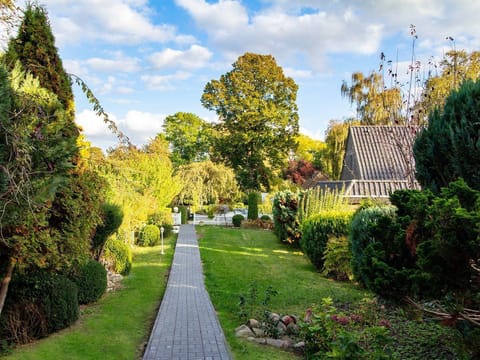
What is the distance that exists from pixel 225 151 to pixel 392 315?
32813 millimetres

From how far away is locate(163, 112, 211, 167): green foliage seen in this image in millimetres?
49562

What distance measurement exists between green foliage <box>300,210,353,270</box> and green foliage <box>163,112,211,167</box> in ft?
117

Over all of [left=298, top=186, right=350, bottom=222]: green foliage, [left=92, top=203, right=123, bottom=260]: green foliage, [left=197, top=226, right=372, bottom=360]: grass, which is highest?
[left=298, top=186, right=350, bottom=222]: green foliage

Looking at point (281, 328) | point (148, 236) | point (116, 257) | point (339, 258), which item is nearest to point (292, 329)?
point (281, 328)

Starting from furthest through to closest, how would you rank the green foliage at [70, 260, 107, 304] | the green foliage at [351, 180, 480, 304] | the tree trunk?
the green foliage at [70, 260, 107, 304]
the tree trunk
the green foliage at [351, 180, 480, 304]

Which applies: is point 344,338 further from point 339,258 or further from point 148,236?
point 148,236

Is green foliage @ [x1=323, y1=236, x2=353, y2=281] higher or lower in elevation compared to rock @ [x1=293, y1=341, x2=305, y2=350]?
higher

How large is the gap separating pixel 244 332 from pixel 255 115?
109 ft

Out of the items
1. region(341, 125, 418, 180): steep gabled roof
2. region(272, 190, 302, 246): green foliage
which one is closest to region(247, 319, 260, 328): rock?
region(272, 190, 302, 246): green foliage

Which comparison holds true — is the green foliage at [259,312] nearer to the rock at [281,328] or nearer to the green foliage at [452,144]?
the rock at [281,328]

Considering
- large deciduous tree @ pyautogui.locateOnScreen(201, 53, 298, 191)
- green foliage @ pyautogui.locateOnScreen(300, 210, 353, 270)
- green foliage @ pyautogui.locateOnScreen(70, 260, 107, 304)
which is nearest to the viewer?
green foliage @ pyautogui.locateOnScreen(70, 260, 107, 304)

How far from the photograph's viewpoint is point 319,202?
15859 millimetres

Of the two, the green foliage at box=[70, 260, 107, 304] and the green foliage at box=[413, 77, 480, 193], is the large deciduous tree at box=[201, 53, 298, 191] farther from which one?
the green foliage at box=[413, 77, 480, 193]

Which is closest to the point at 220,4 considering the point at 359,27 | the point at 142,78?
the point at 359,27
